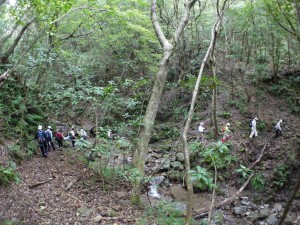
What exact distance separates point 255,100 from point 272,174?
910cm

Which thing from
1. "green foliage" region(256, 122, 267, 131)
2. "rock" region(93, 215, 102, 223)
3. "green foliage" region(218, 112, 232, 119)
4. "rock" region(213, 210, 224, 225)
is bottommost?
"rock" region(213, 210, 224, 225)

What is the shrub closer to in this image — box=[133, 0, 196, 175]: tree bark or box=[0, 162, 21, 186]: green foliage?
box=[133, 0, 196, 175]: tree bark

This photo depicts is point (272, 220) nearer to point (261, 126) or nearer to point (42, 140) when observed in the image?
point (261, 126)

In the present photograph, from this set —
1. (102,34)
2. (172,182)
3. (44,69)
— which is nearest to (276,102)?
(172,182)

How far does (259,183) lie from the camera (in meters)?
12.9

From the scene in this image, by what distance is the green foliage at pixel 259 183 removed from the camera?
1273cm

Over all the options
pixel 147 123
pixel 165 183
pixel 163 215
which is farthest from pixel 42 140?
pixel 163 215

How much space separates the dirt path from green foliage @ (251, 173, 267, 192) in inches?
253

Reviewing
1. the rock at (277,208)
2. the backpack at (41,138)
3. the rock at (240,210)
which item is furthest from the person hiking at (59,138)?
the rock at (277,208)

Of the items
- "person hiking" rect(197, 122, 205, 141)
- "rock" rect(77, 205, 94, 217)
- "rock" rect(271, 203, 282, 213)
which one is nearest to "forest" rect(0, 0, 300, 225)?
"rock" rect(77, 205, 94, 217)

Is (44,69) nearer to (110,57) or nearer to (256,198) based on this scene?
(110,57)

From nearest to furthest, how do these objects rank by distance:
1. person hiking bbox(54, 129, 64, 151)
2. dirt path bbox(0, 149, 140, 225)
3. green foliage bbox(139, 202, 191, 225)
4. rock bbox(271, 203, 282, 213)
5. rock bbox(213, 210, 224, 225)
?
dirt path bbox(0, 149, 140, 225)
green foliage bbox(139, 202, 191, 225)
rock bbox(213, 210, 224, 225)
rock bbox(271, 203, 282, 213)
person hiking bbox(54, 129, 64, 151)

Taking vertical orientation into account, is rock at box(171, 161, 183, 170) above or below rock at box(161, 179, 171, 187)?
above

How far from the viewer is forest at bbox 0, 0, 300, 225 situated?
8.45 metres
